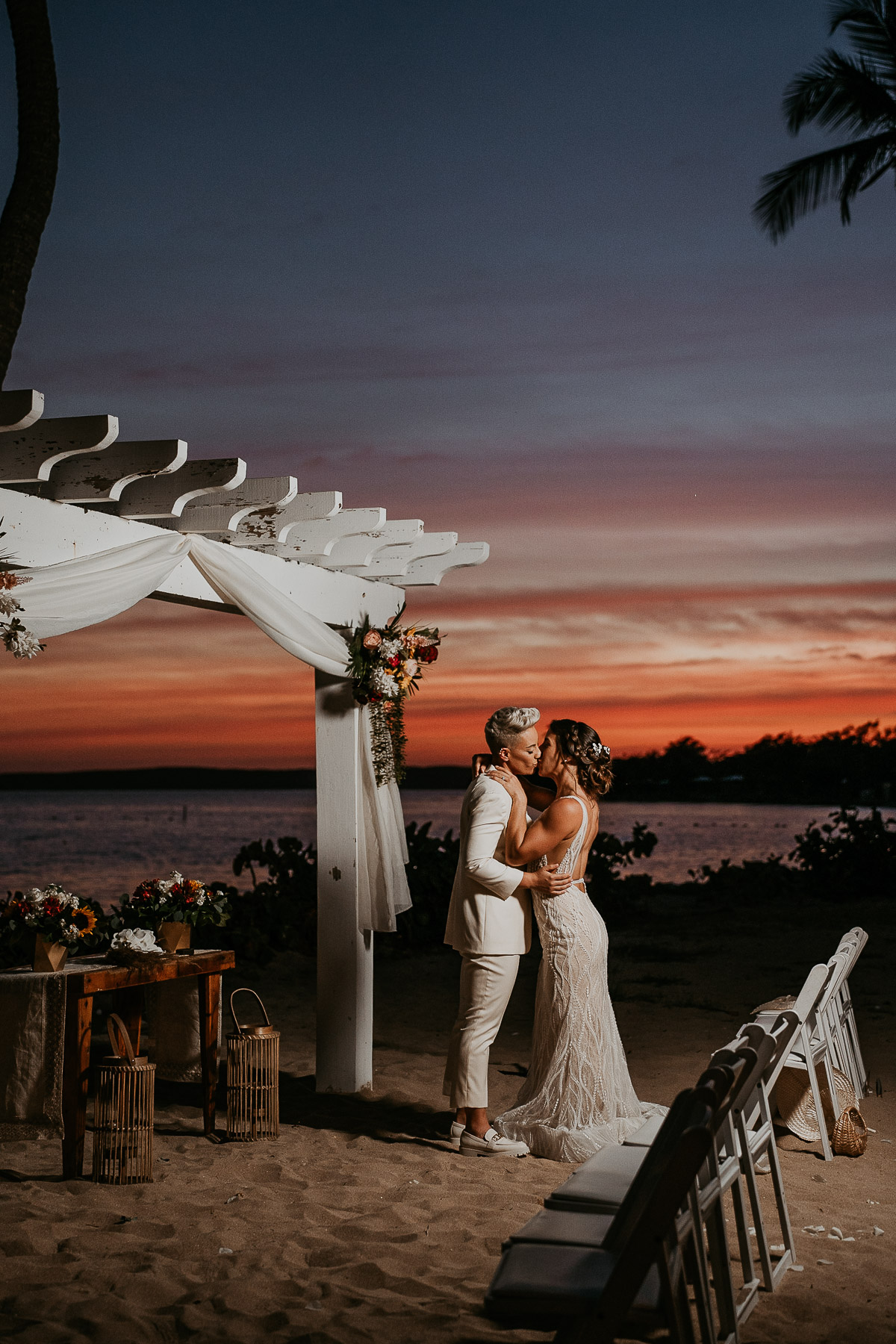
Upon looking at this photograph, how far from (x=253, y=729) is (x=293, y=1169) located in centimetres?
3769

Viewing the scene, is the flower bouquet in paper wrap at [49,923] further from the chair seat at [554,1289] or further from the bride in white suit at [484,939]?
the chair seat at [554,1289]

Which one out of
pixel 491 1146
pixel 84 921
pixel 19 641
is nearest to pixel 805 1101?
pixel 491 1146

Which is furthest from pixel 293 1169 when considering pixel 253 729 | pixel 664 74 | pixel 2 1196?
pixel 253 729

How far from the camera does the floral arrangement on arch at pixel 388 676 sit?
21.5ft

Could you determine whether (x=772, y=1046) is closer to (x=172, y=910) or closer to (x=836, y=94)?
(x=172, y=910)

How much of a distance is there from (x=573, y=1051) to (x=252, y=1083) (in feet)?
5.21

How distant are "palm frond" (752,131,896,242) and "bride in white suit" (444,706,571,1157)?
9931 mm

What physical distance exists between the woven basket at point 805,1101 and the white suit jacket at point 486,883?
1.50 m

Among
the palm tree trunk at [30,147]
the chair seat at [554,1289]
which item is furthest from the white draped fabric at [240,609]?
the chair seat at [554,1289]

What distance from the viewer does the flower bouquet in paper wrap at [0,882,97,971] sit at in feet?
16.7

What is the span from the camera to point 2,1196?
188 inches

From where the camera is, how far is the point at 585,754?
556cm

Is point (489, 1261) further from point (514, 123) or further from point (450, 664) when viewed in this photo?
point (514, 123)

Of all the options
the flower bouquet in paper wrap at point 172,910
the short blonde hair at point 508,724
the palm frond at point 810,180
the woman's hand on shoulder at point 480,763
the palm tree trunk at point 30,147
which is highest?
the palm frond at point 810,180
